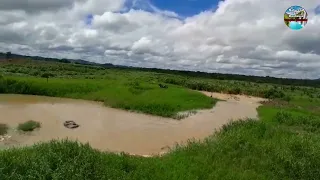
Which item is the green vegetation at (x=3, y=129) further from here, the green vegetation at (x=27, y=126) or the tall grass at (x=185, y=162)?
the tall grass at (x=185, y=162)

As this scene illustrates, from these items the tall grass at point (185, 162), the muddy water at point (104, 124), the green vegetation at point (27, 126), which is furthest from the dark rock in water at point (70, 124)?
the tall grass at point (185, 162)

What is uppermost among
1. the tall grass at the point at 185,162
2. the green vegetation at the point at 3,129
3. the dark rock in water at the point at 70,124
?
the tall grass at the point at 185,162

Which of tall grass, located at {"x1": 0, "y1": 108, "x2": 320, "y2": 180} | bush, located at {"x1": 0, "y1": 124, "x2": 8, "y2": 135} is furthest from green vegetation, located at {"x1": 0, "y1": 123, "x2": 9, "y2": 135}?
tall grass, located at {"x1": 0, "y1": 108, "x2": 320, "y2": 180}

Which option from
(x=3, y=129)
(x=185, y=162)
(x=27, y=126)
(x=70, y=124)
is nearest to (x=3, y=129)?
(x=3, y=129)

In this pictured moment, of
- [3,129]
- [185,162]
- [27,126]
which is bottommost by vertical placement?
[3,129]

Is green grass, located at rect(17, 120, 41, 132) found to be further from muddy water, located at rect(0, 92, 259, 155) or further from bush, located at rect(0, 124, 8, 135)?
bush, located at rect(0, 124, 8, 135)

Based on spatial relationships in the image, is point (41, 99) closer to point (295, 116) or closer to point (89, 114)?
point (89, 114)

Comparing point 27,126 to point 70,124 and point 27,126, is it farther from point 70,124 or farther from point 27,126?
point 70,124

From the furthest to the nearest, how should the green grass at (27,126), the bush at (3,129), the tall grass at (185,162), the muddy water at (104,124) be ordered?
the green grass at (27,126) → the bush at (3,129) → the muddy water at (104,124) → the tall grass at (185,162)

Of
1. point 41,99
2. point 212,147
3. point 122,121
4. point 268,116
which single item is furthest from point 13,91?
→ point 212,147
